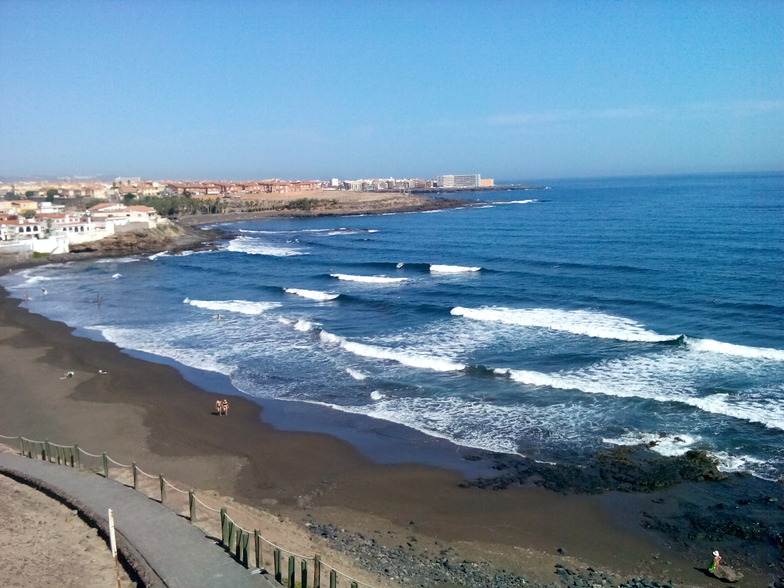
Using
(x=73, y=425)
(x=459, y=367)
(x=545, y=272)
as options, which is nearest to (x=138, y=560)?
(x=73, y=425)

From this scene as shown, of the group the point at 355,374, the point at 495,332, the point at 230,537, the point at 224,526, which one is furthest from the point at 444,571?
the point at 495,332

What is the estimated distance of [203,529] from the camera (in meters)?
11.7

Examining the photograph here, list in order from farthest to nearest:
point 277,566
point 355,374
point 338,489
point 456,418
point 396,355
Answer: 1. point 396,355
2. point 355,374
3. point 456,418
4. point 338,489
5. point 277,566

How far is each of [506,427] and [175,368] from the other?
1374cm

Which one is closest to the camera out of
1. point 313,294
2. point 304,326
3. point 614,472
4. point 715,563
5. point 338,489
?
point 715,563

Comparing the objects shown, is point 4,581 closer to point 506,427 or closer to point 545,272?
point 506,427

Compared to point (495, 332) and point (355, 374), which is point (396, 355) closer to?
point (355, 374)

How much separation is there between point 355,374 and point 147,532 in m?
12.9

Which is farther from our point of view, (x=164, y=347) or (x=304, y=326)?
(x=304, y=326)

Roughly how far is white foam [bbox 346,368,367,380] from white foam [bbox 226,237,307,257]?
36647 millimetres

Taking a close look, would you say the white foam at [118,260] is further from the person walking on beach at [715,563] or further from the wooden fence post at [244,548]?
the person walking on beach at [715,563]

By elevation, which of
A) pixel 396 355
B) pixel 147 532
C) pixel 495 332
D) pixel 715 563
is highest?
pixel 147 532

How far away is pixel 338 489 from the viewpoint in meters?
15.6

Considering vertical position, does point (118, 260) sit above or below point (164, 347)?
above
